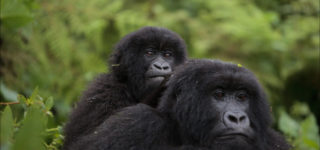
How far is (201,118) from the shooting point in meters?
2.55

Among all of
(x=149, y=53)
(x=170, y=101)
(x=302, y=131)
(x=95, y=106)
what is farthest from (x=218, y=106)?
(x=302, y=131)

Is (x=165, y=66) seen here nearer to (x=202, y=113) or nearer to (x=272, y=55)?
(x=202, y=113)

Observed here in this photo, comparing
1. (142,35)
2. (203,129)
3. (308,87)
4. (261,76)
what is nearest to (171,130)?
(203,129)

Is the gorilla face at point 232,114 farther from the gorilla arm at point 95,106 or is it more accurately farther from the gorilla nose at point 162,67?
the gorilla nose at point 162,67

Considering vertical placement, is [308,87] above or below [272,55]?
below

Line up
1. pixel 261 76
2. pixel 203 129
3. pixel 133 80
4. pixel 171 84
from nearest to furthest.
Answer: pixel 203 129 → pixel 171 84 → pixel 133 80 → pixel 261 76

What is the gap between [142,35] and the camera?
154 inches

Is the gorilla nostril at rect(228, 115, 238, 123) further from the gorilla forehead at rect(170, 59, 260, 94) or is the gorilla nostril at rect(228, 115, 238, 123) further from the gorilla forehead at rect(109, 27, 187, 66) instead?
the gorilla forehead at rect(109, 27, 187, 66)

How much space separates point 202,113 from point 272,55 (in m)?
4.37

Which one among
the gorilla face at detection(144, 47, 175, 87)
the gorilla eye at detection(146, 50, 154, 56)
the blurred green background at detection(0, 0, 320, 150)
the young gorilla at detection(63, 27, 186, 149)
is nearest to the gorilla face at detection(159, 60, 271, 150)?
the young gorilla at detection(63, 27, 186, 149)

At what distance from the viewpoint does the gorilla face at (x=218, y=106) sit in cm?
245

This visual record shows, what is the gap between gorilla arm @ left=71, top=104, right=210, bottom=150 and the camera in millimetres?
2521

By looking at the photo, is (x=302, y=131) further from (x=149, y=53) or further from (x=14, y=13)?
(x=14, y=13)

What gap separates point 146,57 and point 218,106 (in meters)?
1.43
